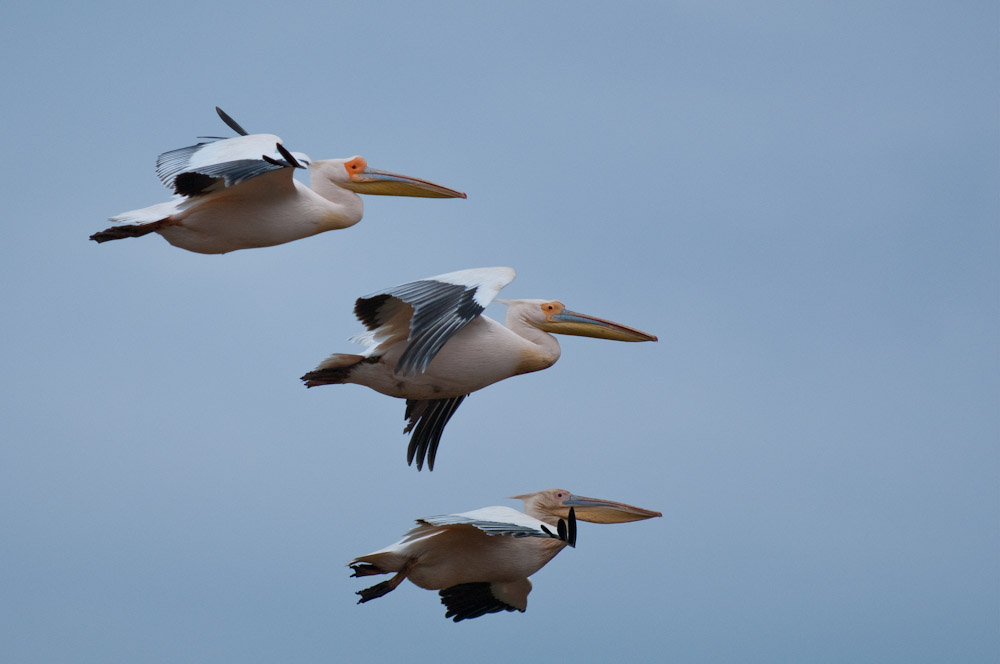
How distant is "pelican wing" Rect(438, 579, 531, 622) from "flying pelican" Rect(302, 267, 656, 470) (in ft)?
5.78

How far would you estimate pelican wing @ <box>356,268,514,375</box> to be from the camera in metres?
9.53

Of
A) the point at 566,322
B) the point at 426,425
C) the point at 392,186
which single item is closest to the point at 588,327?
the point at 566,322

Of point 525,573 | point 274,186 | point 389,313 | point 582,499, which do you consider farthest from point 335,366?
point 582,499

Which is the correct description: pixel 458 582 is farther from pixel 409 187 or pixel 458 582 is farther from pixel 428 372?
pixel 409 187

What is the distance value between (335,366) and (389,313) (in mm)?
562

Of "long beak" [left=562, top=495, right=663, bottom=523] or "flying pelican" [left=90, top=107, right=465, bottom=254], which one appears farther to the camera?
"long beak" [left=562, top=495, right=663, bottom=523]

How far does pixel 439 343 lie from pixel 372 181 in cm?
264

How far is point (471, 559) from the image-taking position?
10.8m

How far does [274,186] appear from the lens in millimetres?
10477

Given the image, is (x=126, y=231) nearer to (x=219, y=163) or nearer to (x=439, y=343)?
(x=219, y=163)

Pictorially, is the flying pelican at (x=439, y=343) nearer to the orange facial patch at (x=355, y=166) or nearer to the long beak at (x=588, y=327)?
the long beak at (x=588, y=327)

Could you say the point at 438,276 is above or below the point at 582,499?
above

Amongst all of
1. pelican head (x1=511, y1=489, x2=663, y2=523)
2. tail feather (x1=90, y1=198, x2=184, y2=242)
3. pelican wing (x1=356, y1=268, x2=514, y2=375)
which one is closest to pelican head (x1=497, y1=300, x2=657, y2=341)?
pelican wing (x1=356, y1=268, x2=514, y2=375)

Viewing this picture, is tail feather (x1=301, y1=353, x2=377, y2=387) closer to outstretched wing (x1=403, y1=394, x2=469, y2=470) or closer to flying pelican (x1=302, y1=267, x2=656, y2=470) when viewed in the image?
flying pelican (x1=302, y1=267, x2=656, y2=470)
